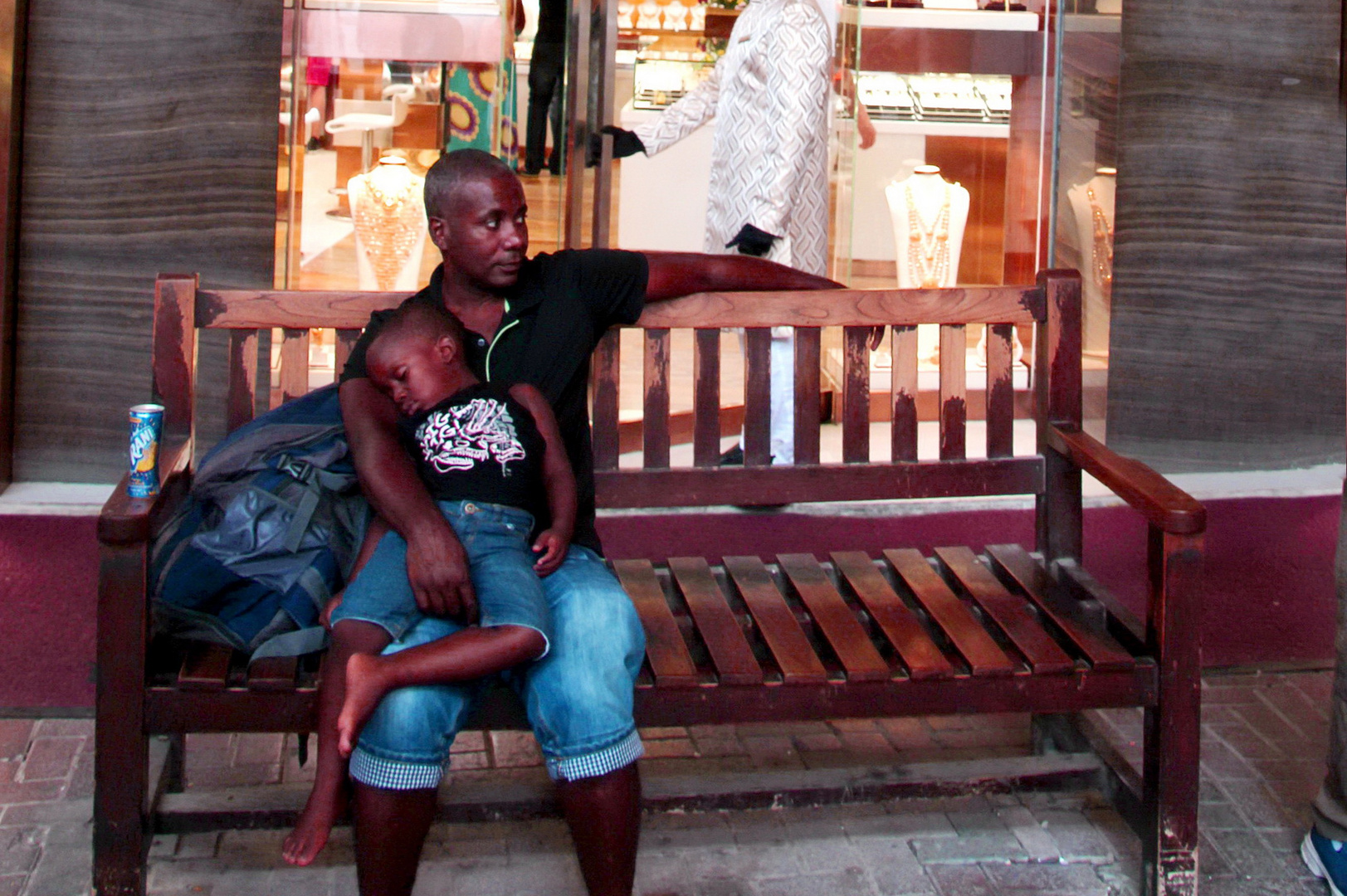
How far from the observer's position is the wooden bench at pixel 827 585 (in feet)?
9.09

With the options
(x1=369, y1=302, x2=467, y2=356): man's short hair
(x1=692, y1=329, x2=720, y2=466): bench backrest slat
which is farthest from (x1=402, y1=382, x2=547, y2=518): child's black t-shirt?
A: (x1=692, y1=329, x2=720, y2=466): bench backrest slat

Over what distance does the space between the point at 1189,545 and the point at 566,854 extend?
1345mm

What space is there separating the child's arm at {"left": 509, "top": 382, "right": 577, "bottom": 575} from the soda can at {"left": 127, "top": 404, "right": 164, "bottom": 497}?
0.64m

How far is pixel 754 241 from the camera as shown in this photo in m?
4.48

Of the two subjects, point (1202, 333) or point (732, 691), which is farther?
point (1202, 333)

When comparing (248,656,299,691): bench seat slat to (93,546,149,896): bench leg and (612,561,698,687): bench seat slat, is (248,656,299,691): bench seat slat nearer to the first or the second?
(93,546,149,896): bench leg

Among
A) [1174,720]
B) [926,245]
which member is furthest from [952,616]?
[926,245]

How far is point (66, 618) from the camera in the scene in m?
3.89

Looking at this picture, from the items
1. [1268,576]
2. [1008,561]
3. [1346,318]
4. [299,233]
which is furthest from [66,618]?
[1346,318]

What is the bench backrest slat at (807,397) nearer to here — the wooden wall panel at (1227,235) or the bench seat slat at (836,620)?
the bench seat slat at (836,620)

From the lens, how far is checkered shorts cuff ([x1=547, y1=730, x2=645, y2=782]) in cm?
265

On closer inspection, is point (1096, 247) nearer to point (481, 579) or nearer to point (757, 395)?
point (757, 395)

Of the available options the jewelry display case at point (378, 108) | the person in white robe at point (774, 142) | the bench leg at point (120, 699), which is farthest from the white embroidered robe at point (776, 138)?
the bench leg at point (120, 699)

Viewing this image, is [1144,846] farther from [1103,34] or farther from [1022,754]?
[1103,34]
